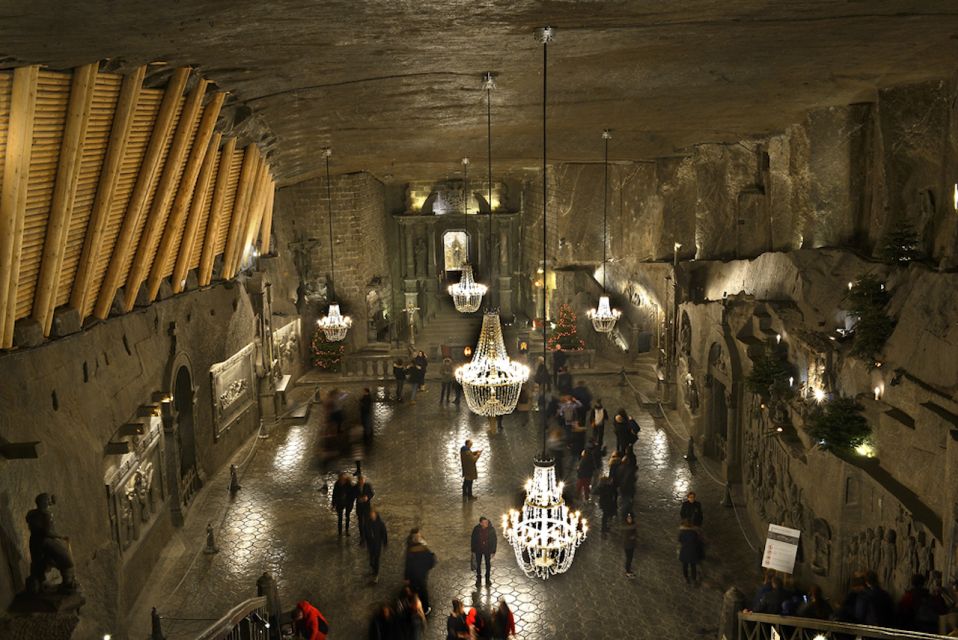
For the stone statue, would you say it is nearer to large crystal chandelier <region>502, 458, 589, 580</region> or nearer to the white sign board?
large crystal chandelier <region>502, 458, 589, 580</region>

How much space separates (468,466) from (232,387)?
18.7 feet

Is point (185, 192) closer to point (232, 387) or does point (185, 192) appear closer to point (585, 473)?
point (232, 387)

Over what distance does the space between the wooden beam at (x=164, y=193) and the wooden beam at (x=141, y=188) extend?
5.5 inches

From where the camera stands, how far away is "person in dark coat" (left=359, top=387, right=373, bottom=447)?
619 inches

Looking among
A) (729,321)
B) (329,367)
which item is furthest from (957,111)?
(329,367)

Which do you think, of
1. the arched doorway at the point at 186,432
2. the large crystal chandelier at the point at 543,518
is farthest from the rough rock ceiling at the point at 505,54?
the arched doorway at the point at 186,432

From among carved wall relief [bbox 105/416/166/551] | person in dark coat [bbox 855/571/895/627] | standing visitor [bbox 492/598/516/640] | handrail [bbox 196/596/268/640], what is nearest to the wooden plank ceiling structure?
carved wall relief [bbox 105/416/166/551]

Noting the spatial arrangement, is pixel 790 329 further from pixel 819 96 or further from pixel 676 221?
pixel 676 221

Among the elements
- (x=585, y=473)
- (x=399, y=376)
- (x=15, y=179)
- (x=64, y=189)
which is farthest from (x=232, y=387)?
(x=15, y=179)

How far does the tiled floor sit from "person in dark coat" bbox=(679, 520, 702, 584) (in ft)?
0.85

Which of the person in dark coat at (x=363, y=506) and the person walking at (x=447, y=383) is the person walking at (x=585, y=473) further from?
the person walking at (x=447, y=383)

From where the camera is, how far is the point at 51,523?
23.2ft

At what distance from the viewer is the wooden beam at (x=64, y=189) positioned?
6.70 m

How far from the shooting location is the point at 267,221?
17.5m
